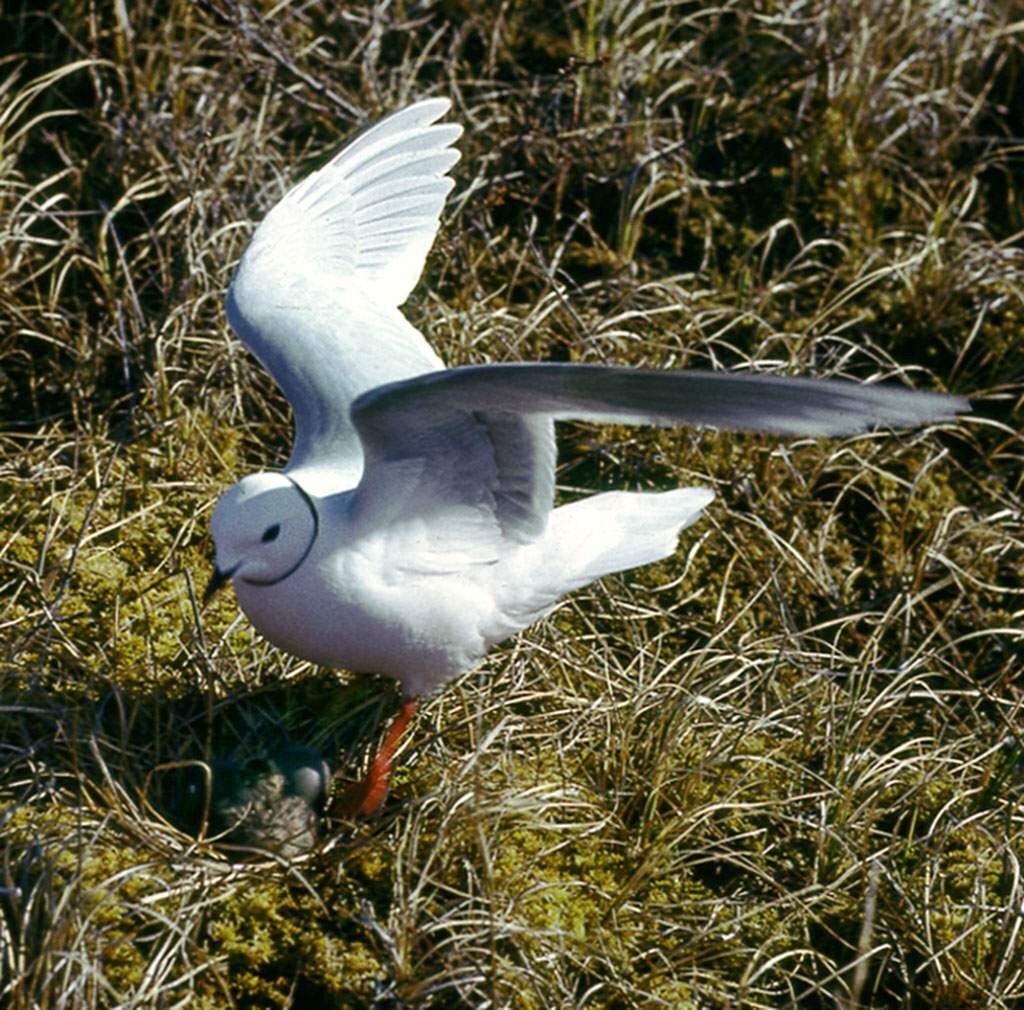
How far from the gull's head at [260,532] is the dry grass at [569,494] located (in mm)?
388

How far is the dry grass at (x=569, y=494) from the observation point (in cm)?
260

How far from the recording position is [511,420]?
2.54 metres

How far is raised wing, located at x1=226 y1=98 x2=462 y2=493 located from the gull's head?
19cm

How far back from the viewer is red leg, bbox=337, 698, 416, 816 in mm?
2795

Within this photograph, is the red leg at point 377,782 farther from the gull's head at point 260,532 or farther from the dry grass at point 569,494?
the gull's head at point 260,532

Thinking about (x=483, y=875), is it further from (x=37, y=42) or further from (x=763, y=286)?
(x=37, y=42)

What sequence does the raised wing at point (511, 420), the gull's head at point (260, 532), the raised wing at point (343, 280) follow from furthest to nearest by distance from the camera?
the raised wing at point (343, 280), the gull's head at point (260, 532), the raised wing at point (511, 420)

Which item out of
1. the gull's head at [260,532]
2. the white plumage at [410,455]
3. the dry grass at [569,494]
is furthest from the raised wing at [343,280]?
the dry grass at [569,494]

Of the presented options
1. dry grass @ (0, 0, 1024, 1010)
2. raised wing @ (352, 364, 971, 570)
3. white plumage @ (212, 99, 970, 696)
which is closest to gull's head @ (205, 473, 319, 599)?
white plumage @ (212, 99, 970, 696)

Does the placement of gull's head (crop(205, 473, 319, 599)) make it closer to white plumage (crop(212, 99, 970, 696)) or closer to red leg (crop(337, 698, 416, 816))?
white plumage (crop(212, 99, 970, 696))

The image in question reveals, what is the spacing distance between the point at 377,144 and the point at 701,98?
53.5 inches

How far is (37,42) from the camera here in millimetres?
4473

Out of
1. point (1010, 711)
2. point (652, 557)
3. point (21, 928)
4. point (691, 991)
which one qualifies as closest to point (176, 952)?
point (21, 928)

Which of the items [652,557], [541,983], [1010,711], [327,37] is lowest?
[1010,711]
